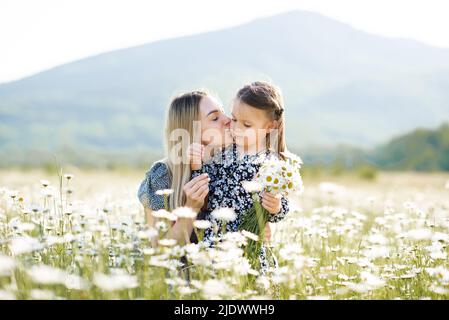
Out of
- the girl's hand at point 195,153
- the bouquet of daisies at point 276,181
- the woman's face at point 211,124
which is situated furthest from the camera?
the woman's face at point 211,124

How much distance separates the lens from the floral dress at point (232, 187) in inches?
185

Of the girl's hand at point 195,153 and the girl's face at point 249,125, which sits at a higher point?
the girl's face at point 249,125

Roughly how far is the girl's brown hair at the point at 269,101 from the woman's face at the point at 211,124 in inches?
14.2

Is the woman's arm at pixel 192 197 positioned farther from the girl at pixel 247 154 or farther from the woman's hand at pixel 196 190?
the girl at pixel 247 154

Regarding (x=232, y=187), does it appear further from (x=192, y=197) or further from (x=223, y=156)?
(x=192, y=197)

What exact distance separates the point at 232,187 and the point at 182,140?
544 millimetres

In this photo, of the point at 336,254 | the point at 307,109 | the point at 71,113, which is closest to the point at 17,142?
the point at 71,113

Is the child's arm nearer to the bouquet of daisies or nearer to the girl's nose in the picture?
the bouquet of daisies

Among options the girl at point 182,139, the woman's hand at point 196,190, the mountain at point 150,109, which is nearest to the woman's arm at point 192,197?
the woman's hand at point 196,190

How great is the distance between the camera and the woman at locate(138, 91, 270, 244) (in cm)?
470

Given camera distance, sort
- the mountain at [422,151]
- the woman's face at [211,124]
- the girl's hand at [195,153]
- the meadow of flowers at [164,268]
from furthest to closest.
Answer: the mountain at [422,151], the woman's face at [211,124], the girl's hand at [195,153], the meadow of flowers at [164,268]

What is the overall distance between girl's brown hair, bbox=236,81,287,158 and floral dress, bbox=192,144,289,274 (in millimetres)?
431

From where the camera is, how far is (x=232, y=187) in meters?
4.72
